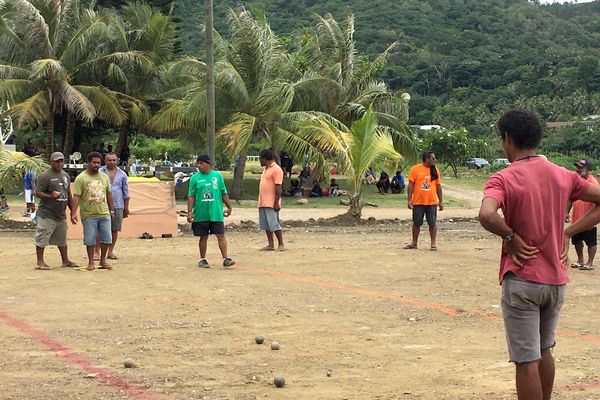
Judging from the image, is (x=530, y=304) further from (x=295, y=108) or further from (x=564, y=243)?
Result: (x=295, y=108)

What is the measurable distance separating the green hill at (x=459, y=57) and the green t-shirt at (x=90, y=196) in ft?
201

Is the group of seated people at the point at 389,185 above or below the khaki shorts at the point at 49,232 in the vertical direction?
above

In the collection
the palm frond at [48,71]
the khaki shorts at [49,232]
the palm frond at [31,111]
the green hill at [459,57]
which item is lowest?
the khaki shorts at [49,232]

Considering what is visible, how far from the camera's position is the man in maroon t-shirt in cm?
540

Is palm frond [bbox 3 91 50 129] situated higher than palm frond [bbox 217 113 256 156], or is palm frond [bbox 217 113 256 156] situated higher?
palm frond [bbox 3 91 50 129]

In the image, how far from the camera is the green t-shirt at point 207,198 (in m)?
13.9

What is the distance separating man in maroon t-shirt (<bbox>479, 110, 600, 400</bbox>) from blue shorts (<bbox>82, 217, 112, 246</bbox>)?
899 centimetres

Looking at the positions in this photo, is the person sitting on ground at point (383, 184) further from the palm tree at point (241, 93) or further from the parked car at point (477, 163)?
the parked car at point (477, 163)

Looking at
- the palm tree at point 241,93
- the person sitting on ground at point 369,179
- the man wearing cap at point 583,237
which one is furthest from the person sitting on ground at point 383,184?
the man wearing cap at point 583,237

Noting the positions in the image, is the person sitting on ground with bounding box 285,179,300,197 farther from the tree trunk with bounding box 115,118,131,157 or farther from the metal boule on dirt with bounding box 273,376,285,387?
the metal boule on dirt with bounding box 273,376,285,387

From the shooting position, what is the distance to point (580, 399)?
6.63 meters

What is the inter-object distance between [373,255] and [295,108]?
17.5 metres

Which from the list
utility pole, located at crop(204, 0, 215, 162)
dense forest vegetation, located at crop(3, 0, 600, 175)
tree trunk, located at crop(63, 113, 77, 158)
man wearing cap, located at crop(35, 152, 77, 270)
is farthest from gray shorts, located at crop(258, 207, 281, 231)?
tree trunk, located at crop(63, 113, 77, 158)

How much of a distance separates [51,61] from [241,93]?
563 centimetres
